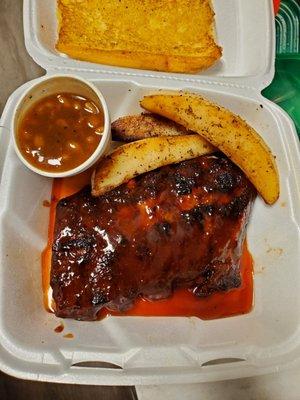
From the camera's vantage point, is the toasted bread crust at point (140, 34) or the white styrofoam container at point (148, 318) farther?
the toasted bread crust at point (140, 34)

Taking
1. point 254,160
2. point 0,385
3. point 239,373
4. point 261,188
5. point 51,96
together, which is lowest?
→ point 0,385

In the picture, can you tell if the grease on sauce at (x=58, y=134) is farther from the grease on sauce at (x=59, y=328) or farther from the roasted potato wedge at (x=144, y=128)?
the grease on sauce at (x=59, y=328)

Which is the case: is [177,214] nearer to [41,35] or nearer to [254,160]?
[254,160]

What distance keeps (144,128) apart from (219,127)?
0.34 meters

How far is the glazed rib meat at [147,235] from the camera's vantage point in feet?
6.26

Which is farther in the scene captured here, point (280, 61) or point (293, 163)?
point (280, 61)

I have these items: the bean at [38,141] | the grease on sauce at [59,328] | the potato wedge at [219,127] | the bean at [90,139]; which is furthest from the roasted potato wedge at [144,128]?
the grease on sauce at [59,328]

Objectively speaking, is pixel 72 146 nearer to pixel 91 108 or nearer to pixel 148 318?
pixel 91 108

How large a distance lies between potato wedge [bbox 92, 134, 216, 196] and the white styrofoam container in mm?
310

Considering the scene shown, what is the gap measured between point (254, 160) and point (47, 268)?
3.23ft

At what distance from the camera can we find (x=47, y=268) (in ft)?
6.88

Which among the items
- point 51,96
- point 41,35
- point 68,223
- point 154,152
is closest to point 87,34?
point 41,35

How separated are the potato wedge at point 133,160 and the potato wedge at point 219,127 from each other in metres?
0.11

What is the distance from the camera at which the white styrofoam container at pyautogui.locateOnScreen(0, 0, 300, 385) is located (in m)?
1.90
